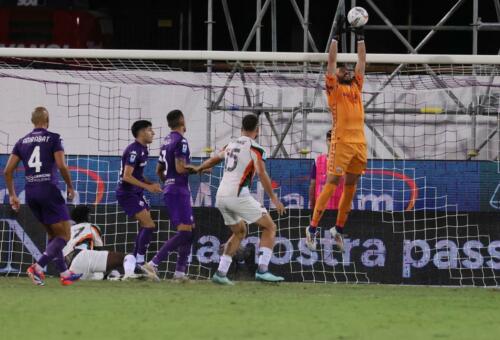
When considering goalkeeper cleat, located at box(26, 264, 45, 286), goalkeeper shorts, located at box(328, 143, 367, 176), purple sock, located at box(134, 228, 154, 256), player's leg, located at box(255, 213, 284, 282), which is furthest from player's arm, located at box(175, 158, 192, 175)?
goalkeeper cleat, located at box(26, 264, 45, 286)

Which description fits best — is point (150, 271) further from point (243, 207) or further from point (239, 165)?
point (239, 165)

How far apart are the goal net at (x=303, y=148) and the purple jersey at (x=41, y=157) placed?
2257mm

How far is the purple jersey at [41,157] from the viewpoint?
14539 mm

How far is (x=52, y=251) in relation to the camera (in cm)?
1446

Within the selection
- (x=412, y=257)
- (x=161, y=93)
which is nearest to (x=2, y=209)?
(x=161, y=93)

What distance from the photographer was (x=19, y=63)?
22.6 meters

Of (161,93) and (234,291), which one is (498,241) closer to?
(234,291)

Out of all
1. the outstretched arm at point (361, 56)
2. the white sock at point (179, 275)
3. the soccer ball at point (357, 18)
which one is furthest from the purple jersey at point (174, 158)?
the soccer ball at point (357, 18)

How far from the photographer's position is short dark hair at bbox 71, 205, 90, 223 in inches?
660

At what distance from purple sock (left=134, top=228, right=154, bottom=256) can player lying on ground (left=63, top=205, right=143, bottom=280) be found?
0.24m

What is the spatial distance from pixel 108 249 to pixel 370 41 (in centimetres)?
878

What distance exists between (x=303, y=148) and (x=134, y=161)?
5228mm

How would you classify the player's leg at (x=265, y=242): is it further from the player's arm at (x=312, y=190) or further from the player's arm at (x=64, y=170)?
the player's arm at (x=64, y=170)

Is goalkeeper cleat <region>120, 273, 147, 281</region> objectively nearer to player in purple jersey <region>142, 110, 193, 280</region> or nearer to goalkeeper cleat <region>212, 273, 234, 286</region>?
player in purple jersey <region>142, 110, 193, 280</region>
